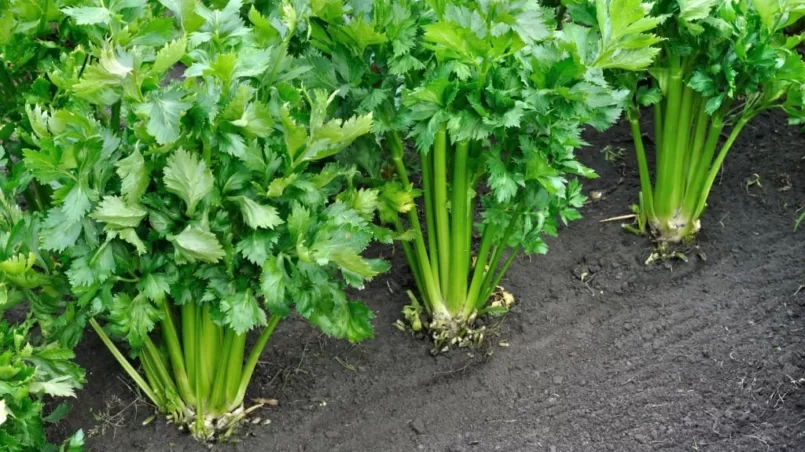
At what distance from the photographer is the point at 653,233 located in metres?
3.01

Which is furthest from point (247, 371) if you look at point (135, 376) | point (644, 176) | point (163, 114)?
point (644, 176)

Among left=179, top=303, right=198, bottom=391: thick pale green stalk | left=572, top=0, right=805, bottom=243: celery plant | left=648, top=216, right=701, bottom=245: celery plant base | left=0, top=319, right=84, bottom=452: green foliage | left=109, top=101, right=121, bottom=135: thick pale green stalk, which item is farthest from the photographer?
left=648, top=216, right=701, bottom=245: celery plant base

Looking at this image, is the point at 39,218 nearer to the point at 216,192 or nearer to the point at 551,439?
the point at 216,192

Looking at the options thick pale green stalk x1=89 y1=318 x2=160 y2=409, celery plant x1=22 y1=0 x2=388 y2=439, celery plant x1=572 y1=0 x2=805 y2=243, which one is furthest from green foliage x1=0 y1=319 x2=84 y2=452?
celery plant x1=572 y1=0 x2=805 y2=243

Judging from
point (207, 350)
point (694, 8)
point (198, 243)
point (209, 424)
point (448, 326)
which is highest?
point (198, 243)

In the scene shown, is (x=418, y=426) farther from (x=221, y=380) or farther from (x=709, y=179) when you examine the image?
(x=709, y=179)

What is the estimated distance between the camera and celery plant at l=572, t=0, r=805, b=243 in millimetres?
2455

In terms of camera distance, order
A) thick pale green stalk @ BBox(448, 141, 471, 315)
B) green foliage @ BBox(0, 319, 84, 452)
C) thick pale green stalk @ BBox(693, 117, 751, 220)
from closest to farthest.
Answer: green foliage @ BBox(0, 319, 84, 452)
thick pale green stalk @ BBox(448, 141, 471, 315)
thick pale green stalk @ BBox(693, 117, 751, 220)

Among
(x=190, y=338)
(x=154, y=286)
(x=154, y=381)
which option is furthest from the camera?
(x=154, y=381)

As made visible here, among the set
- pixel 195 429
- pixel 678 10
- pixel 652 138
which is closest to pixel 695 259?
pixel 652 138

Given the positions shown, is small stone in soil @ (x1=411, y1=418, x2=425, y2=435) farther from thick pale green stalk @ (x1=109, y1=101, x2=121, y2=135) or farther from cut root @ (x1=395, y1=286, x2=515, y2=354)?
thick pale green stalk @ (x1=109, y1=101, x2=121, y2=135)

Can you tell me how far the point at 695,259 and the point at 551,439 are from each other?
3.35ft

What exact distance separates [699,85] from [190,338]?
1.79m

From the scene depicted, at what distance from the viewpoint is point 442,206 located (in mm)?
2430
